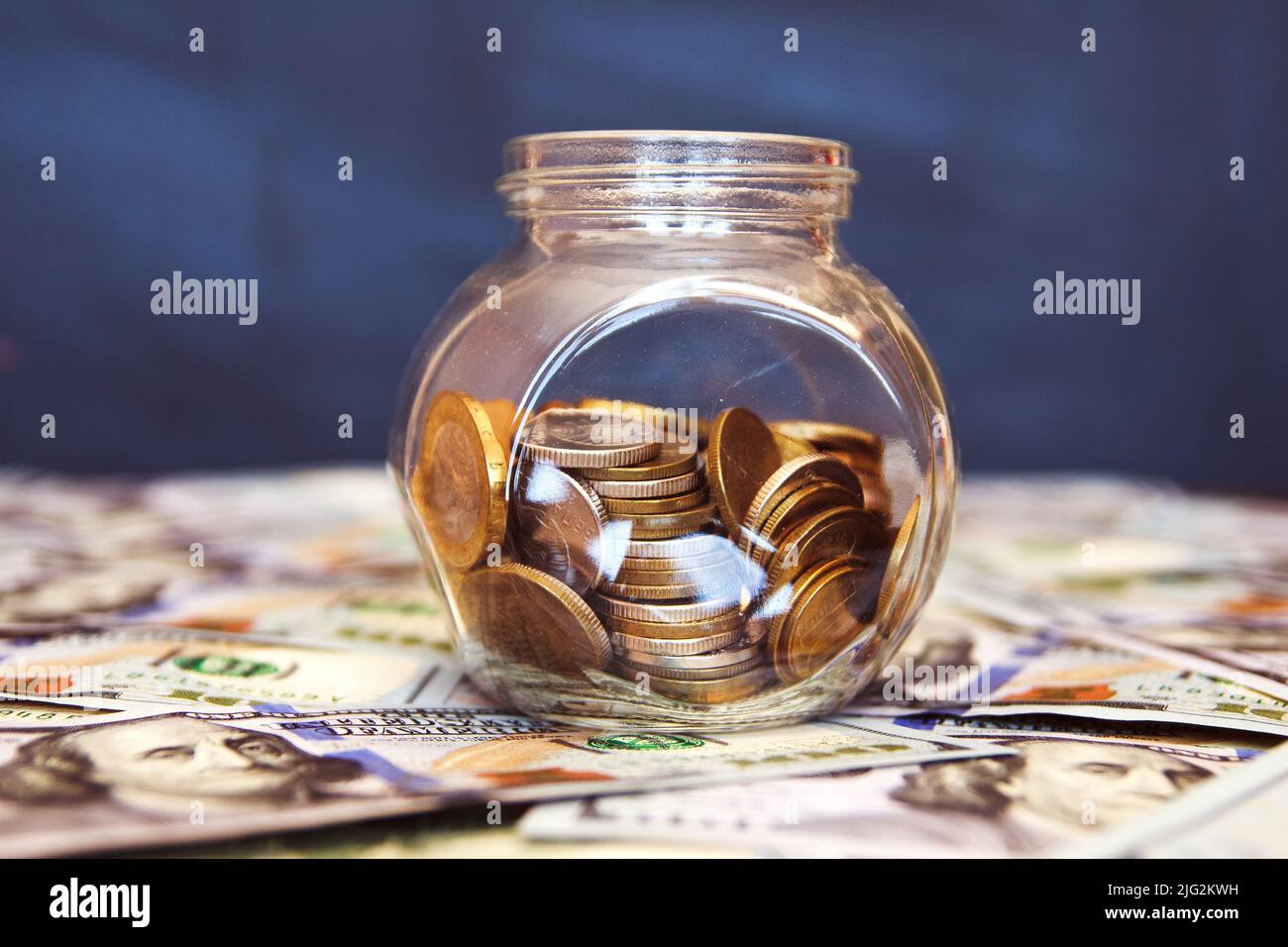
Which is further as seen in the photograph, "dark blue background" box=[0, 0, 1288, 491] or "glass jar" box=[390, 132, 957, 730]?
"dark blue background" box=[0, 0, 1288, 491]

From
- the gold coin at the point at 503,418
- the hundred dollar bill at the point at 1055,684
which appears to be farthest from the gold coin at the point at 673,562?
the hundred dollar bill at the point at 1055,684

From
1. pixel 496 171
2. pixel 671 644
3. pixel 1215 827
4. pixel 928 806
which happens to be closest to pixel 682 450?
pixel 671 644

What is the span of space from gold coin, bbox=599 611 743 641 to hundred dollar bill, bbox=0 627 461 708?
24 centimetres

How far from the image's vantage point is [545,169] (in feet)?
3.49

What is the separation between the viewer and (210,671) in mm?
1225

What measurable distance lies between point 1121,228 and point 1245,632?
1.35 metres

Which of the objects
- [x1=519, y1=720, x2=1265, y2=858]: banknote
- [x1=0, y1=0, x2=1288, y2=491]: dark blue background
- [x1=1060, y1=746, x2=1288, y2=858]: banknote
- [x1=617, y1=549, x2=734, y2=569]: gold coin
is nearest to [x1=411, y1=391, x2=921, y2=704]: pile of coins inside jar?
[x1=617, y1=549, x2=734, y2=569]: gold coin

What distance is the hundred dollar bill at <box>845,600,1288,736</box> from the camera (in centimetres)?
111

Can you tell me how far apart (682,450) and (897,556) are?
0.19 meters

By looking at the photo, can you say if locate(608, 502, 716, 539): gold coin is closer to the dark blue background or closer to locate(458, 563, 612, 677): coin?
locate(458, 563, 612, 677): coin

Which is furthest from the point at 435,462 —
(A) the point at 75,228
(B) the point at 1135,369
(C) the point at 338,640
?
(B) the point at 1135,369

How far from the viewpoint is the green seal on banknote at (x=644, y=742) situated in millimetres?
999

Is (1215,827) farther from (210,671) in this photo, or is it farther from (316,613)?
(316,613)

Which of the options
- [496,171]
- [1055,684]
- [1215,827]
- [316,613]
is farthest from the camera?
[496,171]
